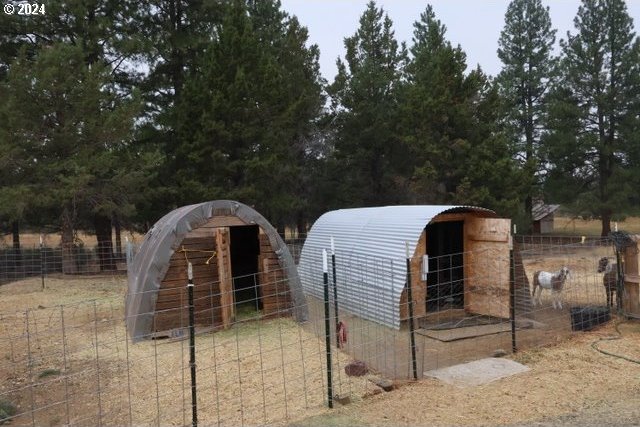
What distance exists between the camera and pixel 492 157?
24469mm

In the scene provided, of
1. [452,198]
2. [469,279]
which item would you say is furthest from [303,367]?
[452,198]

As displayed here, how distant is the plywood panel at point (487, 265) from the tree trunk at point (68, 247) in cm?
1344

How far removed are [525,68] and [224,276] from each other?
28936 mm

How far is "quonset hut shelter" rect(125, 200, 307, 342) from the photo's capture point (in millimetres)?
9219

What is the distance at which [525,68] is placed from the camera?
32781mm

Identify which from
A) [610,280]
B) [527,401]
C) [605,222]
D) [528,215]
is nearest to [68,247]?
[610,280]

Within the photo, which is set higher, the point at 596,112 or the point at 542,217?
the point at 596,112

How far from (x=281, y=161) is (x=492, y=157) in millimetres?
9800

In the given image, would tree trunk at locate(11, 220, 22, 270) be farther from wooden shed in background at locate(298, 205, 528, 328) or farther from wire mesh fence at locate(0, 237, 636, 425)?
wooden shed in background at locate(298, 205, 528, 328)

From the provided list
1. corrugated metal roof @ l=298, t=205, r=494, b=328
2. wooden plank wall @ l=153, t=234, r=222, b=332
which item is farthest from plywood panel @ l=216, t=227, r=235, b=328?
corrugated metal roof @ l=298, t=205, r=494, b=328

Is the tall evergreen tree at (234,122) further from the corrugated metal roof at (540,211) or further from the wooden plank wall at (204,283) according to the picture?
the corrugated metal roof at (540,211)

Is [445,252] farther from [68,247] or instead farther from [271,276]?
[68,247]

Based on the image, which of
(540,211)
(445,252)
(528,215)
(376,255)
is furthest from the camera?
(540,211)

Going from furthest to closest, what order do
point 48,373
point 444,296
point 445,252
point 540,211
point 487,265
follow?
point 540,211
point 445,252
point 444,296
point 487,265
point 48,373
